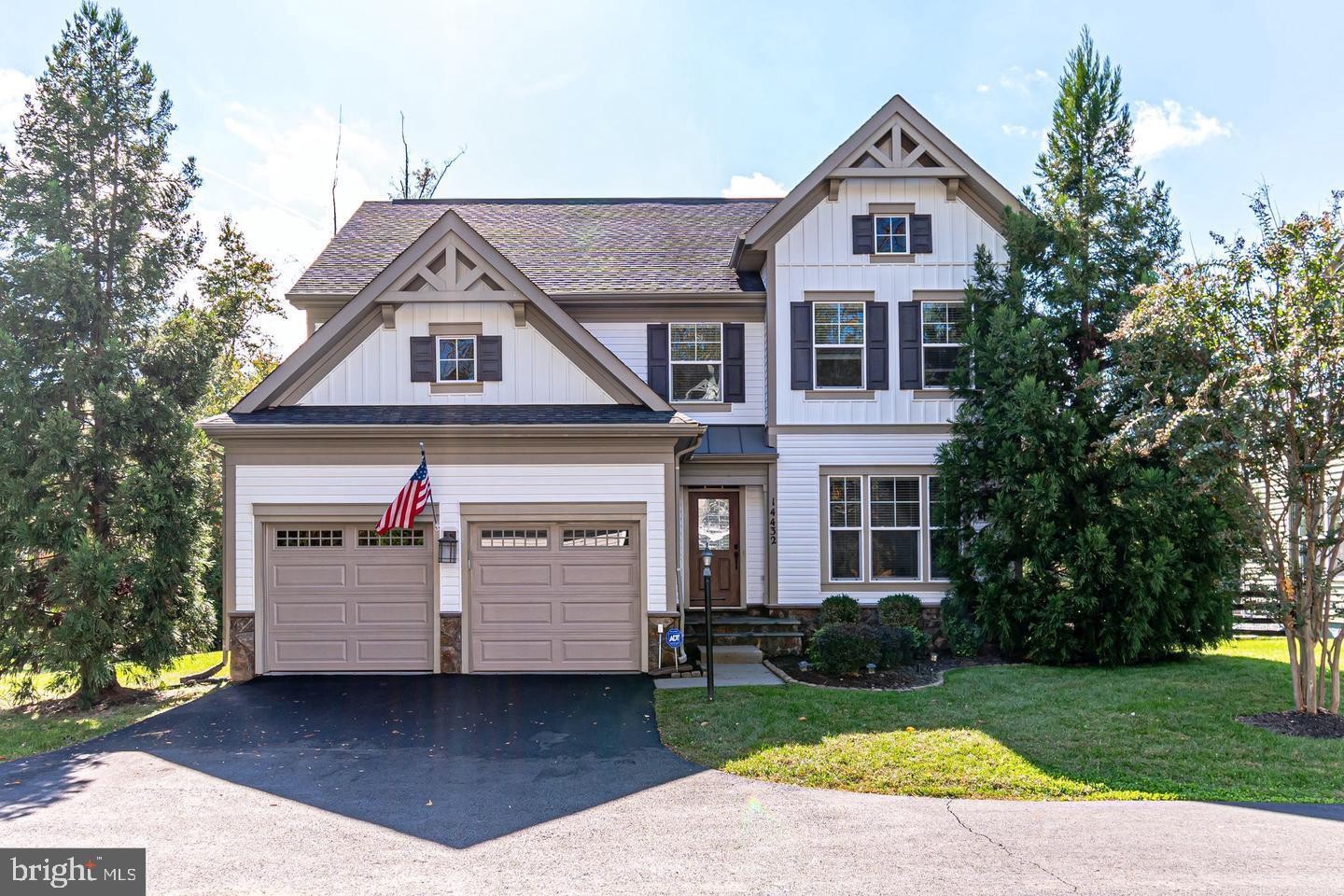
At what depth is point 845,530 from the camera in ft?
48.5

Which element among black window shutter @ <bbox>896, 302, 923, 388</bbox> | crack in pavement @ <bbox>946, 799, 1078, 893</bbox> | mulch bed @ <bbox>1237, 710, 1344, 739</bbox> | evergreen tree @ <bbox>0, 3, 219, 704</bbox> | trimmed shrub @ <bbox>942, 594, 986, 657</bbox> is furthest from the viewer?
black window shutter @ <bbox>896, 302, 923, 388</bbox>

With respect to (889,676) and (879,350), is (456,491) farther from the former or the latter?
(879,350)

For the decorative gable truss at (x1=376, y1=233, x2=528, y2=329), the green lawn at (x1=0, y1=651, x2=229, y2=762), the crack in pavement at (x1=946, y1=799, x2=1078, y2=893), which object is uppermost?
the decorative gable truss at (x1=376, y1=233, x2=528, y2=329)

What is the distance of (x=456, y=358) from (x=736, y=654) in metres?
6.28

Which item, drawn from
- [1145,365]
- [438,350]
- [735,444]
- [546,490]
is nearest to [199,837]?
[546,490]

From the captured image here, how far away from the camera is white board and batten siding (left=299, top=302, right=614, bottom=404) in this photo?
1304 cm

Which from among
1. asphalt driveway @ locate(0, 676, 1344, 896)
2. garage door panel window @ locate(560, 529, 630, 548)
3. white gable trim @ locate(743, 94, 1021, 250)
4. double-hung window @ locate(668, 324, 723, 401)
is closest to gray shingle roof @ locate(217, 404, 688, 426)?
garage door panel window @ locate(560, 529, 630, 548)

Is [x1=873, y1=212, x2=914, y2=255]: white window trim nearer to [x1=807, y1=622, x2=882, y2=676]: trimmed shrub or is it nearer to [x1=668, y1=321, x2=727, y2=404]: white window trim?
[x1=668, y1=321, x2=727, y2=404]: white window trim

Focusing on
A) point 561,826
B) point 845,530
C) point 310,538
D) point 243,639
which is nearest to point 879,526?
point 845,530

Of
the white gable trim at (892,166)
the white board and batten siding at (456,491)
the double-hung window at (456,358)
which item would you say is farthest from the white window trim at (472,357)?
the white gable trim at (892,166)

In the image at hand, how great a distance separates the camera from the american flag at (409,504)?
38.0 ft

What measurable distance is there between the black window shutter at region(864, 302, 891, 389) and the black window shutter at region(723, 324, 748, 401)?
2191 millimetres

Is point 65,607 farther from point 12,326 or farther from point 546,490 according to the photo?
point 546,490

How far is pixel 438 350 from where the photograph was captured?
1327cm
